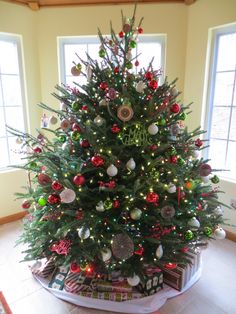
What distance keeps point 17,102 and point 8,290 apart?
6.29 feet

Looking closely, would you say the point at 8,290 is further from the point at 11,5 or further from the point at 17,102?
the point at 11,5

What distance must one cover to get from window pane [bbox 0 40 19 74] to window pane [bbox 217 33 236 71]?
2.18 meters

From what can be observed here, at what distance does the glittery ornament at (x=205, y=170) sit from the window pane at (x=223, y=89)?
45.1 inches

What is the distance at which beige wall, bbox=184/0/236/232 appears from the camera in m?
2.12

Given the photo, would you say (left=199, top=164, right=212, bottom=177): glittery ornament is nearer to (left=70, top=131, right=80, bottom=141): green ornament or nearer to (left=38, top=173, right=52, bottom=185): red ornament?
(left=70, top=131, right=80, bottom=141): green ornament

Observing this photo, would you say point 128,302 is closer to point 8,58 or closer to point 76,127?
point 76,127

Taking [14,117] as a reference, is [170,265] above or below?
below

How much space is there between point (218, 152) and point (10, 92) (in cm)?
242

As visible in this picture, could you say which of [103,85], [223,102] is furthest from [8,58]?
[223,102]

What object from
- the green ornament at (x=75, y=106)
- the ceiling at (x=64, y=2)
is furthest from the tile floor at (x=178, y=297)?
the ceiling at (x=64, y=2)

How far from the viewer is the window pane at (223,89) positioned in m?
2.29

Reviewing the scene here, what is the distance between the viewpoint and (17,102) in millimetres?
2629

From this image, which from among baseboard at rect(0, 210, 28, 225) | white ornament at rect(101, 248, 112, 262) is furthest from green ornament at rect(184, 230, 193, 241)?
baseboard at rect(0, 210, 28, 225)

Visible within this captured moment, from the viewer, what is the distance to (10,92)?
257 cm
